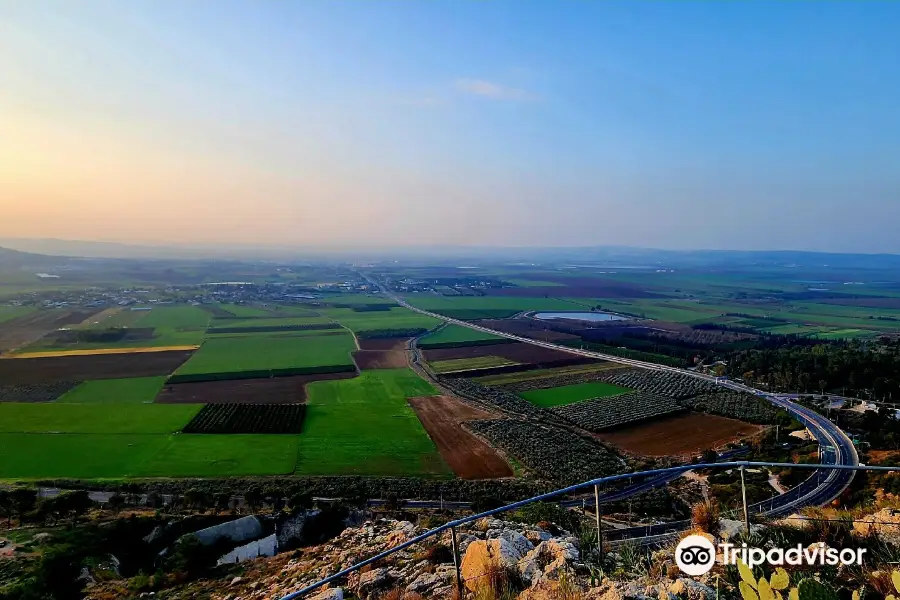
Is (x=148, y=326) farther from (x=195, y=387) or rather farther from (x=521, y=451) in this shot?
(x=521, y=451)

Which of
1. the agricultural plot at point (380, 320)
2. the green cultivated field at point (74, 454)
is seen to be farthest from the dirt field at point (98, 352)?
the green cultivated field at point (74, 454)

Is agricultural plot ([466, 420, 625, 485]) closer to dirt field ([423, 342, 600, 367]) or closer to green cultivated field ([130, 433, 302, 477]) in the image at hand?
green cultivated field ([130, 433, 302, 477])

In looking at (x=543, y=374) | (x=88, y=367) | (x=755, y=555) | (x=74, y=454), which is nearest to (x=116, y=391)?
(x=88, y=367)

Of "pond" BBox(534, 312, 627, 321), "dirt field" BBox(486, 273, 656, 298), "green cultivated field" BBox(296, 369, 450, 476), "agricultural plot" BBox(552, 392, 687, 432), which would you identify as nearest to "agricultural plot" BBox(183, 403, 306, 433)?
"green cultivated field" BBox(296, 369, 450, 476)

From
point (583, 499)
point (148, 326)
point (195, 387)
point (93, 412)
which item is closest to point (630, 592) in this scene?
point (583, 499)

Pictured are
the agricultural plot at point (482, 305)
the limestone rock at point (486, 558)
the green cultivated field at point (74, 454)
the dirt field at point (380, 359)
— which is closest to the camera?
the limestone rock at point (486, 558)

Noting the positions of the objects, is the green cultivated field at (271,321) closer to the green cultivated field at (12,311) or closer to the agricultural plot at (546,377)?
the green cultivated field at (12,311)

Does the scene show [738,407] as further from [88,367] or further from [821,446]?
[88,367]
